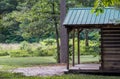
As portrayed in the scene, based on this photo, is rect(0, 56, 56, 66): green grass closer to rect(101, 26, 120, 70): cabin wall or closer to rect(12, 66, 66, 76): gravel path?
rect(12, 66, 66, 76): gravel path

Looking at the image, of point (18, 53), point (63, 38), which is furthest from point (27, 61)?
point (18, 53)

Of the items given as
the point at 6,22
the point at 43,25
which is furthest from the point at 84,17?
the point at 6,22

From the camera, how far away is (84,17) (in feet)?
55.2

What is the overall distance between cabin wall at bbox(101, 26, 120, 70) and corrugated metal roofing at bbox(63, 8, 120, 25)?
0.50 m

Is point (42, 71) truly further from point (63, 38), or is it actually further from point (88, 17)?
point (63, 38)

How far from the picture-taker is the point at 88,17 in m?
16.8

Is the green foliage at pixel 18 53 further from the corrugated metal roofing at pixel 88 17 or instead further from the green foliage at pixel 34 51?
the corrugated metal roofing at pixel 88 17

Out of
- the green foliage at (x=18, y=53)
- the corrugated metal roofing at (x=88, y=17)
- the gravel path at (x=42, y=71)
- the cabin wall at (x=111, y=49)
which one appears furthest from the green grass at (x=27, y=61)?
the cabin wall at (x=111, y=49)

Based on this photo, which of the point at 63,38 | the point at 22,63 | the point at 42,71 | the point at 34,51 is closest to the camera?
the point at 42,71

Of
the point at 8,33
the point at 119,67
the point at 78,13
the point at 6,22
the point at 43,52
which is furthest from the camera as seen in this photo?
the point at 8,33

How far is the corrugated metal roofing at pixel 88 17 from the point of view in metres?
16.2

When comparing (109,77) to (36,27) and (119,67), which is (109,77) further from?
(36,27)

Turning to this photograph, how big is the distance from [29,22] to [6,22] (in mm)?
2612

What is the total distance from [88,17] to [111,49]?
71.1 inches
